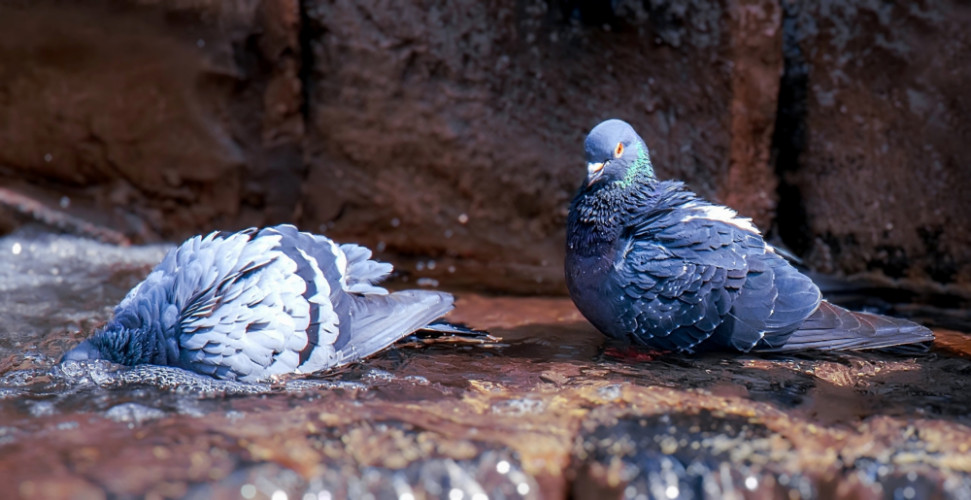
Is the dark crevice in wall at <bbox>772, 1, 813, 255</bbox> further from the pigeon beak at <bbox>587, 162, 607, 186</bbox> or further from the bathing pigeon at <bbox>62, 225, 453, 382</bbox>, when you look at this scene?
the bathing pigeon at <bbox>62, 225, 453, 382</bbox>

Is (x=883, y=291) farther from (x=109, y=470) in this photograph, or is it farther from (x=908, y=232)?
(x=109, y=470)

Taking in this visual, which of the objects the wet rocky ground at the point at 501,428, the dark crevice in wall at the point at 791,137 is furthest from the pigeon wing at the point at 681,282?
the dark crevice in wall at the point at 791,137

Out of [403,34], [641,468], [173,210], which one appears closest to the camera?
[641,468]

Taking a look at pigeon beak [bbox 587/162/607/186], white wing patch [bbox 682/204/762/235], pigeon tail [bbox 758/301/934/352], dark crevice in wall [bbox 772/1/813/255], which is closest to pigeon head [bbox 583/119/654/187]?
pigeon beak [bbox 587/162/607/186]

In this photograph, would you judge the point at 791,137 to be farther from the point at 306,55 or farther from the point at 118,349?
the point at 118,349

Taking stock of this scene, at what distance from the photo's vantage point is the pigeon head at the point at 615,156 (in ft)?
12.5

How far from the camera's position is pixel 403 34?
17.1 feet

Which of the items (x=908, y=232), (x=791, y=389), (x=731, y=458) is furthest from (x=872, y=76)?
(x=731, y=458)

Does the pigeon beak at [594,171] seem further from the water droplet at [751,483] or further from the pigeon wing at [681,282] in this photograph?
the water droplet at [751,483]

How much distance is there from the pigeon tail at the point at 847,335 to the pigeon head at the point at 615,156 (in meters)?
0.92

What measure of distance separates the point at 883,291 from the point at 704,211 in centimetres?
172

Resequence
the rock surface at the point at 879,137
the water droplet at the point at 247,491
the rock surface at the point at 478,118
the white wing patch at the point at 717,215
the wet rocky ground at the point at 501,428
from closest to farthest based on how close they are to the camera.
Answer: the water droplet at the point at 247,491, the wet rocky ground at the point at 501,428, the white wing patch at the point at 717,215, the rock surface at the point at 879,137, the rock surface at the point at 478,118

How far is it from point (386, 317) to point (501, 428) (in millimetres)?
1147

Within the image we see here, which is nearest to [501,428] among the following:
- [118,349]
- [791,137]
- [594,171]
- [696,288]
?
[696,288]
